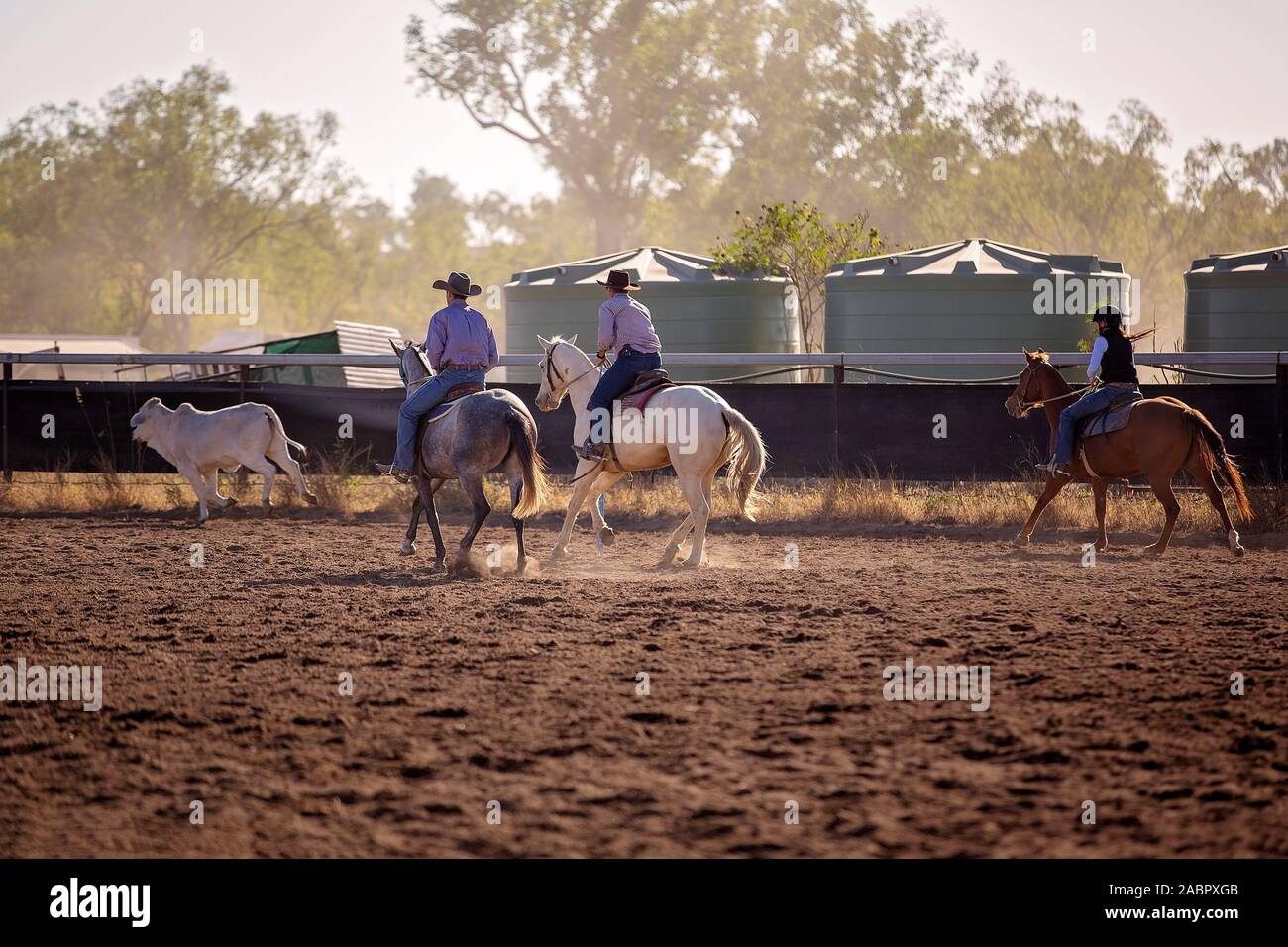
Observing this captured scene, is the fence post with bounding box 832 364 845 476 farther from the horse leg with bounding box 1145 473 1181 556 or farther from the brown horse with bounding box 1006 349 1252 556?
the horse leg with bounding box 1145 473 1181 556

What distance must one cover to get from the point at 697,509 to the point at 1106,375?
417 cm

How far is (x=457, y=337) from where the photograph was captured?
38.9 feet

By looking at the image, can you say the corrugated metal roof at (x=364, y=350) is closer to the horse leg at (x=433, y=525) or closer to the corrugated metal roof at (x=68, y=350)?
the corrugated metal roof at (x=68, y=350)

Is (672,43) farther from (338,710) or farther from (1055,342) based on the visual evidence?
(338,710)

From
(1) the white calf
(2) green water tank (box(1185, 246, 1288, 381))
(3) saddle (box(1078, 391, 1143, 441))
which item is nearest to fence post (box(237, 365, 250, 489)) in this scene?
(1) the white calf

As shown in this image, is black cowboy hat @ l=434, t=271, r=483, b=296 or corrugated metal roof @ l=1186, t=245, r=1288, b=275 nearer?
black cowboy hat @ l=434, t=271, r=483, b=296

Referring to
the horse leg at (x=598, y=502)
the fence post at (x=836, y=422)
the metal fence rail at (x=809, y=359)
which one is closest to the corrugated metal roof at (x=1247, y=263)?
the metal fence rail at (x=809, y=359)

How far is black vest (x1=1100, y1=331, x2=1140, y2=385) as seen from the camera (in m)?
12.8

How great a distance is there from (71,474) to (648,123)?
44.1 metres

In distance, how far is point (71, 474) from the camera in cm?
1806

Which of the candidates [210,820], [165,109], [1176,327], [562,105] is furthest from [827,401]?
[1176,327]

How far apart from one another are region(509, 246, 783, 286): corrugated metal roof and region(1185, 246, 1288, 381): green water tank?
6721 mm

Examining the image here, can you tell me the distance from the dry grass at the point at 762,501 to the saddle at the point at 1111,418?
84.0 inches
